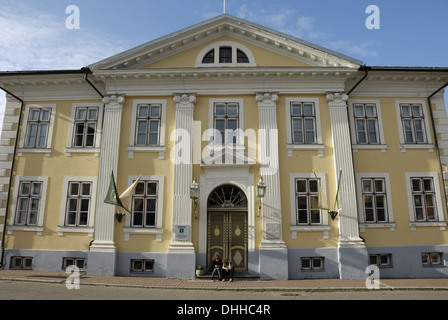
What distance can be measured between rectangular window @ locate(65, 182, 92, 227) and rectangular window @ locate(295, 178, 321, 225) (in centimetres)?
921

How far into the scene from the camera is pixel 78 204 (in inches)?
561

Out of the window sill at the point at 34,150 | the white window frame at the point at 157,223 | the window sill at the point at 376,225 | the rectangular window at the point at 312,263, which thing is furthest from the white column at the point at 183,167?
the window sill at the point at 376,225

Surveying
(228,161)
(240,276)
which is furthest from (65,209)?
(240,276)

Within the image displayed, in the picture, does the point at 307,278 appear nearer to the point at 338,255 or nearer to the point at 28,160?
the point at 338,255

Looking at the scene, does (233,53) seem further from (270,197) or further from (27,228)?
(27,228)

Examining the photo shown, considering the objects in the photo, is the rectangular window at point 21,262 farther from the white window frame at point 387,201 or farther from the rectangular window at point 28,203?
the white window frame at point 387,201

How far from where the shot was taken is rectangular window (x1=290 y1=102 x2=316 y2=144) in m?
14.4

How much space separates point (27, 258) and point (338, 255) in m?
13.3

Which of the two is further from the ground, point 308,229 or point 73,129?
point 73,129

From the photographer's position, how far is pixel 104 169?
1411 cm

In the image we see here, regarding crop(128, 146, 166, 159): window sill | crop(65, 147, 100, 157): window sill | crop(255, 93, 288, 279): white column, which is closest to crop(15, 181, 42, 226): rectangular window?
crop(65, 147, 100, 157): window sill

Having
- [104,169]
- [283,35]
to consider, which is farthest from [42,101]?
[283,35]

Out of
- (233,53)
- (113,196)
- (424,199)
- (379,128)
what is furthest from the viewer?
(233,53)

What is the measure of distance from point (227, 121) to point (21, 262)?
432 inches
